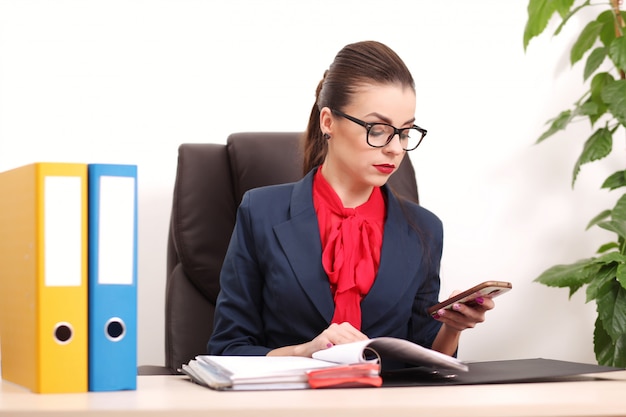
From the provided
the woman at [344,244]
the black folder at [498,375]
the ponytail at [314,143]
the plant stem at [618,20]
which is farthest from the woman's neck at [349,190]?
the plant stem at [618,20]

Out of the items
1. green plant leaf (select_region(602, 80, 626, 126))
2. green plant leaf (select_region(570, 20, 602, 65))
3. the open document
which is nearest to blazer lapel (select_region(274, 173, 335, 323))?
the open document

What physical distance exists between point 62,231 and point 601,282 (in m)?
1.38

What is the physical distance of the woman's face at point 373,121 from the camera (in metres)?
1.59

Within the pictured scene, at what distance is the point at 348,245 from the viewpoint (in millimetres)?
1676

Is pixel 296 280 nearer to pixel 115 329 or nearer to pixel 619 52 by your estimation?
pixel 115 329

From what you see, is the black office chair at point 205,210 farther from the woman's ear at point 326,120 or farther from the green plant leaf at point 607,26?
the green plant leaf at point 607,26

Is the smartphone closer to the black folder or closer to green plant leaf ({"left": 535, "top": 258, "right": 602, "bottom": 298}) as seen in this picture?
the black folder

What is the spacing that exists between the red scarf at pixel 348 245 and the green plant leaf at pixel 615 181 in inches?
30.0

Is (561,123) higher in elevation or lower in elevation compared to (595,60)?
lower

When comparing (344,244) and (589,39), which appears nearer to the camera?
(344,244)

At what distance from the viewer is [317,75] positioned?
235cm

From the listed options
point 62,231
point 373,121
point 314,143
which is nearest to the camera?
point 62,231

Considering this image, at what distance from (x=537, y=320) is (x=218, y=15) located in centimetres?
131

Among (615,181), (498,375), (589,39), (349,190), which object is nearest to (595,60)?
(589,39)
